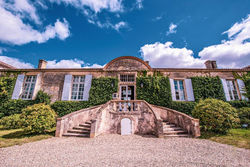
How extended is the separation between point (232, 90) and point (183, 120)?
756cm

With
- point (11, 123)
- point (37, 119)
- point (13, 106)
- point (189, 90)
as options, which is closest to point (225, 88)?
point (189, 90)

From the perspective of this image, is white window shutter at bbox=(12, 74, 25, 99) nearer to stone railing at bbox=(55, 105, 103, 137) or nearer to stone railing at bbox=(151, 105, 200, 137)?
stone railing at bbox=(55, 105, 103, 137)

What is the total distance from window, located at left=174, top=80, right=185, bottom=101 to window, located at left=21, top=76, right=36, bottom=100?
1347 cm

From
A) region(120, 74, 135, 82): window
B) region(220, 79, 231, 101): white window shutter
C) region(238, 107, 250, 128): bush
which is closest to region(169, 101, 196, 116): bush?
region(238, 107, 250, 128): bush

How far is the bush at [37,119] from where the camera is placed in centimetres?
584

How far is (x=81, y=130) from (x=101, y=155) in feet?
10.6

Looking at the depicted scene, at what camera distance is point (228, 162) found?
329 centimetres

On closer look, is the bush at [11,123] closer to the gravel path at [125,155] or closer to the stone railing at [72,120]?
the stone railing at [72,120]

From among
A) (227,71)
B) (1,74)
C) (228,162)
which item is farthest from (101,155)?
(1,74)

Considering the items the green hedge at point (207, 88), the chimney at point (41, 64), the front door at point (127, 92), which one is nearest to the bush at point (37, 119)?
the front door at point (127, 92)

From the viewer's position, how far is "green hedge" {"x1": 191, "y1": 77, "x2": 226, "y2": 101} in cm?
964

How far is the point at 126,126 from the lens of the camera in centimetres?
678

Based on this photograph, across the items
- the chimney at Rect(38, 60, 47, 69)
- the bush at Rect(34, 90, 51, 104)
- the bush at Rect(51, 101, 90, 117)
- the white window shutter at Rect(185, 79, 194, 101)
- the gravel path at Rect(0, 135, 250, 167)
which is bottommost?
the gravel path at Rect(0, 135, 250, 167)

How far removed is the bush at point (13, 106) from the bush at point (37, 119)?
15.5ft
